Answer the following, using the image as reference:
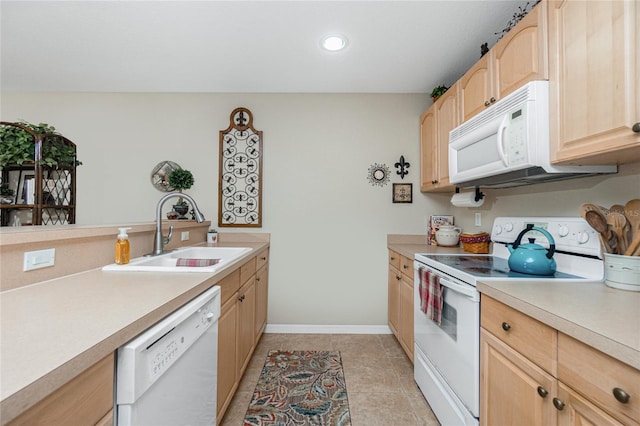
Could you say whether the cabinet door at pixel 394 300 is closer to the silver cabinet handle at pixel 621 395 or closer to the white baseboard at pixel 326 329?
the white baseboard at pixel 326 329

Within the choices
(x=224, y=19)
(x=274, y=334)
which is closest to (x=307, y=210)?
(x=274, y=334)

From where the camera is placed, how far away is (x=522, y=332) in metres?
0.96

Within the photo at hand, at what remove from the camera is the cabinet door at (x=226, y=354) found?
134 cm

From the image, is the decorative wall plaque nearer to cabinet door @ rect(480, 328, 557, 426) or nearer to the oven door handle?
the oven door handle

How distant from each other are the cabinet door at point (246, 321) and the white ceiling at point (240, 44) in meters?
1.76

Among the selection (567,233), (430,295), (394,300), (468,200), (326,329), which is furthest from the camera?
(326,329)

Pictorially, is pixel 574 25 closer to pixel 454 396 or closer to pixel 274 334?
pixel 454 396

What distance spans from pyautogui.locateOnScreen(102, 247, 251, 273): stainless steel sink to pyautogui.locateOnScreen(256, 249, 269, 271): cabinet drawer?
22 centimetres

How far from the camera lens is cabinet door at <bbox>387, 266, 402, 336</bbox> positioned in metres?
2.37

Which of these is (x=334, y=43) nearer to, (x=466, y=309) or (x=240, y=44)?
(x=240, y=44)

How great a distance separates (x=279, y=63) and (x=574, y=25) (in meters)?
1.85

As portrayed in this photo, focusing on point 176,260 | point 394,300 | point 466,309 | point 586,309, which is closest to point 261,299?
point 176,260

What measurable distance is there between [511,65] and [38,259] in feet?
7.80

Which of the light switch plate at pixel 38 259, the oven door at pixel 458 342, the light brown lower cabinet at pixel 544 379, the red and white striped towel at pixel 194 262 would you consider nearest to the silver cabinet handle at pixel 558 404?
the light brown lower cabinet at pixel 544 379
